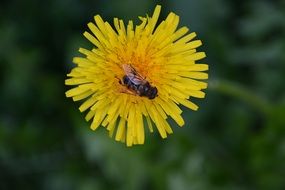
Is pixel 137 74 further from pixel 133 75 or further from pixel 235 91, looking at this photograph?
pixel 235 91

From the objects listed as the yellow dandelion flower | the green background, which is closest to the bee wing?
the yellow dandelion flower

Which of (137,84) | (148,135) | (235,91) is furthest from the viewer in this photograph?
(148,135)

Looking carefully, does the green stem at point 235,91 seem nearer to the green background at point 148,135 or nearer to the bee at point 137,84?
the green background at point 148,135

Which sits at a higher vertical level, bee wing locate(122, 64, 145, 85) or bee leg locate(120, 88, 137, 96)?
bee wing locate(122, 64, 145, 85)

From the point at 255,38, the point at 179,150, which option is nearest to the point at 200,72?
the point at 179,150

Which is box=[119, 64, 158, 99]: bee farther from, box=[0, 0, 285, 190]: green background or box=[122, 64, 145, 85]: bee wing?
box=[0, 0, 285, 190]: green background

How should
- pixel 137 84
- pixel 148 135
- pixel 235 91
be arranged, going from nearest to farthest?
pixel 137 84
pixel 235 91
pixel 148 135

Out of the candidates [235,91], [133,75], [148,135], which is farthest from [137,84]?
[148,135]

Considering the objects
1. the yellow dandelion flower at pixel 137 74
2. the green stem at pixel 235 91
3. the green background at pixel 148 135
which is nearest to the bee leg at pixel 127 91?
the yellow dandelion flower at pixel 137 74

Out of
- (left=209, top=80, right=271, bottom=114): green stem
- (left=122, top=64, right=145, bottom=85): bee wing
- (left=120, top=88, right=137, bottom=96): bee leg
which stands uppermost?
(left=122, top=64, right=145, bottom=85): bee wing
